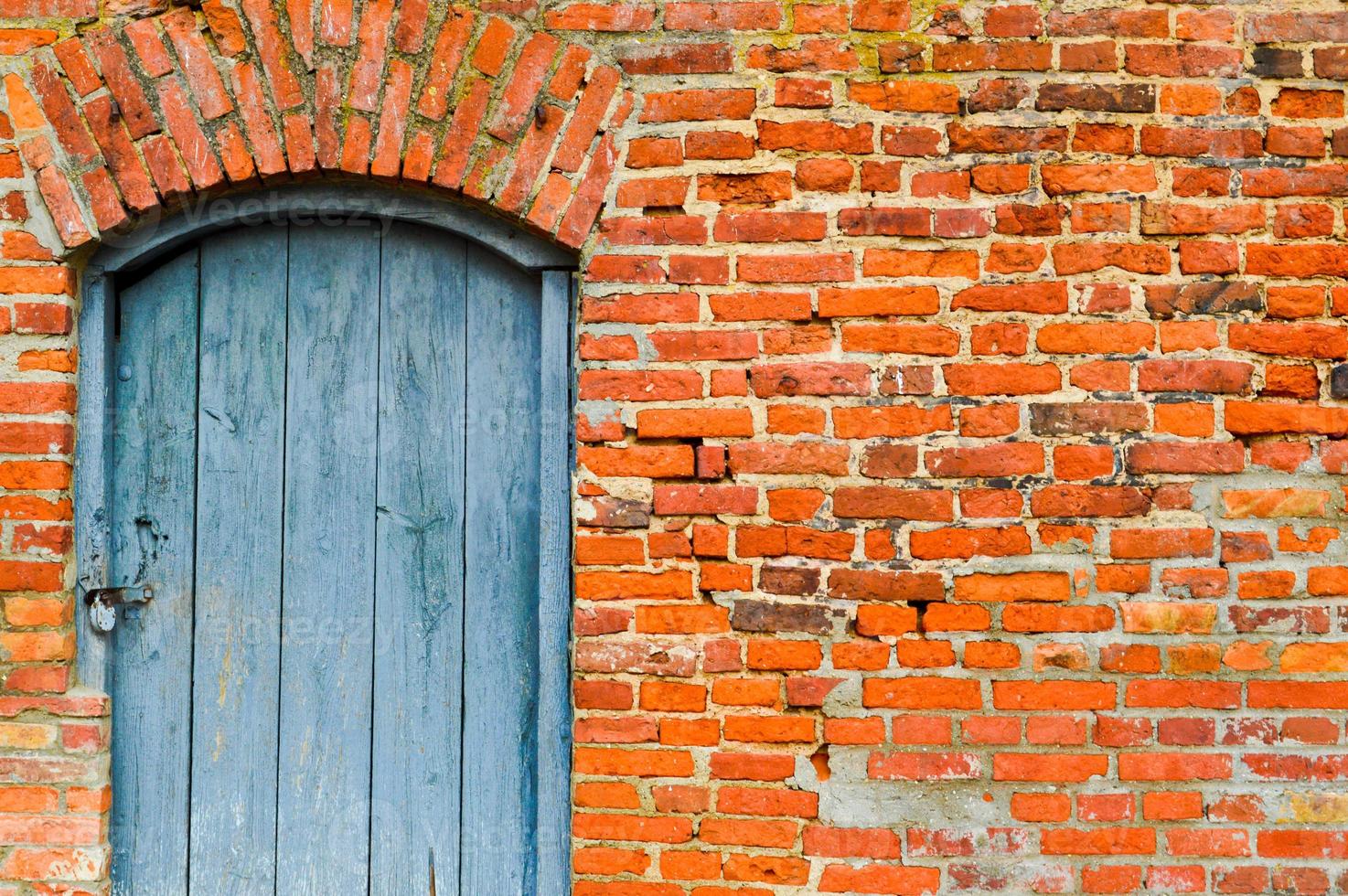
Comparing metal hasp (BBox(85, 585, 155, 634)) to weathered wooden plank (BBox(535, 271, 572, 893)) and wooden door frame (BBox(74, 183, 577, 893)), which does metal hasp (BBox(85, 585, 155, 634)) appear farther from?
weathered wooden plank (BBox(535, 271, 572, 893))

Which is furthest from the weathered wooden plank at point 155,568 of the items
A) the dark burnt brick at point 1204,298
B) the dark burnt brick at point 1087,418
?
the dark burnt brick at point 1204,298

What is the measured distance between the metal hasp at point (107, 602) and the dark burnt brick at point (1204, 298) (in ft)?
7.94

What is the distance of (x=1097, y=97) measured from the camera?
213 cm

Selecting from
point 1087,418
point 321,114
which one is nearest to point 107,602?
point 321,114

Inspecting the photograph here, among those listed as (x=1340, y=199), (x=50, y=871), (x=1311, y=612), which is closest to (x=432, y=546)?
(x=50, y=871)

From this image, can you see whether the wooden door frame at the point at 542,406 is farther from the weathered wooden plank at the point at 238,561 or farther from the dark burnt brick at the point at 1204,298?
the dark burnt brick at the point at 1204,298

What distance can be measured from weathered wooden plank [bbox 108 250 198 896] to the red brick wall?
4.9 inches

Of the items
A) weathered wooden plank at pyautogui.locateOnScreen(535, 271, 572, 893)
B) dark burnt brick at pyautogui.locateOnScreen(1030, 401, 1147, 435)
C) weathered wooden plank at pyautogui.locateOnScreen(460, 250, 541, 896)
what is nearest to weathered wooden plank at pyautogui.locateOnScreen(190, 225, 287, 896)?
weathered wooden plank at pyautogui.locateOnScreen(460, 250, 541, 896)

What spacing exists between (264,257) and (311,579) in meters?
0.78

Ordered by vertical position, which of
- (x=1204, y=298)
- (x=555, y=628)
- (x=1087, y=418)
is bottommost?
(x=555, y=628)

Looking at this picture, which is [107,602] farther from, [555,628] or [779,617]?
[779,617]

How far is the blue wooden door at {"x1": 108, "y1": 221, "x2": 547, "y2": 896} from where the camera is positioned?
2.27 metres

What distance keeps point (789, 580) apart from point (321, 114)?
57.8 inches

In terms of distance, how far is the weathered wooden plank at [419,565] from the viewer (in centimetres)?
227
